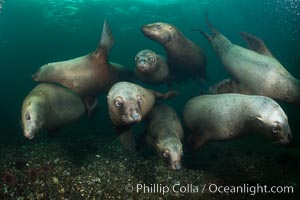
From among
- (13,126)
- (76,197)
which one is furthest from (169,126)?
(13,126)

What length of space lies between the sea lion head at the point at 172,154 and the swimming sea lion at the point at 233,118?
2.69ft

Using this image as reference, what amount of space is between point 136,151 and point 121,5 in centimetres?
1520

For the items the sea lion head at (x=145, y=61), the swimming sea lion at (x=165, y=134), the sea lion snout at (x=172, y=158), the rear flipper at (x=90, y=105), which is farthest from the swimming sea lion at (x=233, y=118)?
the rear flipper at (x=90, y=105)

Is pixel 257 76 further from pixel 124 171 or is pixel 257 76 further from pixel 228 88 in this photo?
pixel 124 171

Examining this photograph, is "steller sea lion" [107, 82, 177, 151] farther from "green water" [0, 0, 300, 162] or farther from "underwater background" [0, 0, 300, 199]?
"green water" [0, 0, 300, 162]

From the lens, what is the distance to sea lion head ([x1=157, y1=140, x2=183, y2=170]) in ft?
15.4

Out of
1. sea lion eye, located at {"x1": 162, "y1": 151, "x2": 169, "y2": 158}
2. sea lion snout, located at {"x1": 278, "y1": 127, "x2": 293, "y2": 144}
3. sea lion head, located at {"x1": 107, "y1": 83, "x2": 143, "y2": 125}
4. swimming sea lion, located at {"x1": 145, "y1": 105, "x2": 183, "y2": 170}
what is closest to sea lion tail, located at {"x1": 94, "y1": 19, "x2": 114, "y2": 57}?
swimming sea lion, located at {"x1": 145, "y1": 105, "x2": 183, "y2": 170}

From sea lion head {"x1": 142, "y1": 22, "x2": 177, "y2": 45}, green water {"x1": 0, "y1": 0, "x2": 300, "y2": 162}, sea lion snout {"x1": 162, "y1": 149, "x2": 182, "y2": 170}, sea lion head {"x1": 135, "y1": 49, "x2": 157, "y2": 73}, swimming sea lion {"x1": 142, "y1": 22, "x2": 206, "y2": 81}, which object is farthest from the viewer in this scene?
green water {"x1": 0, "y1": 0, "x2": 300, "y2": 162}

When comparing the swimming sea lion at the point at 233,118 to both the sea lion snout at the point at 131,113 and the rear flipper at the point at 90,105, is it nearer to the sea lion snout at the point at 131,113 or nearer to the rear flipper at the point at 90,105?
the sea lion snout at the point at 131,113

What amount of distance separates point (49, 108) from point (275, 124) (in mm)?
3937

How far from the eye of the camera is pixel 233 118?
207 inches

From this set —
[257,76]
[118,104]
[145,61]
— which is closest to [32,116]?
[118,104]

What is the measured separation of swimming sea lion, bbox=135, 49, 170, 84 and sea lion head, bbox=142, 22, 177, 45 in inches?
23.0

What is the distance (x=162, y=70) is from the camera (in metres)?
7.14
